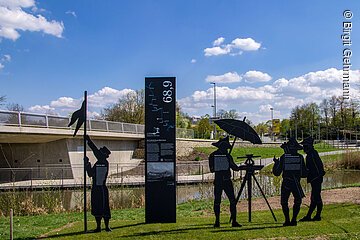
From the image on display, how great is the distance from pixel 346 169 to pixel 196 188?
51.0 ft

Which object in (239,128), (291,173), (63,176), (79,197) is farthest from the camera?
(63,176)

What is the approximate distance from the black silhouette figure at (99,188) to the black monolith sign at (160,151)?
56.6 inches

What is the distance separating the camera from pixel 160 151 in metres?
11.5

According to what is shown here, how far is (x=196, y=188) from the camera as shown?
81.7 feet

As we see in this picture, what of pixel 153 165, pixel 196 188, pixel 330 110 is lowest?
pixel 196 188

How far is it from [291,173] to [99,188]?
5004mm

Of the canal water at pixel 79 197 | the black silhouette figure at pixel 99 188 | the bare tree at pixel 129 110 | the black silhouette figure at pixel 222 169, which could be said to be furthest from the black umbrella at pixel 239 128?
the bare tree at pixel 129 110

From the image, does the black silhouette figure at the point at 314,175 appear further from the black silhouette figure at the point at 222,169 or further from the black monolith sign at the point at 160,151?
the black monolith sign at the point at 160,151

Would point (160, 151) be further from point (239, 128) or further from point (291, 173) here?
point (291, 173)

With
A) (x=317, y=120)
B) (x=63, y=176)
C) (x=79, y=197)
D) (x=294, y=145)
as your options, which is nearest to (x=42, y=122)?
(x=63, y=176)

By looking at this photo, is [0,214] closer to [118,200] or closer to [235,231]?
[118,200]

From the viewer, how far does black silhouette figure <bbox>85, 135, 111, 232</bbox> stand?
33.8ft

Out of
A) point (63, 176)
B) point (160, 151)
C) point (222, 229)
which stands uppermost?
point (160, 151)

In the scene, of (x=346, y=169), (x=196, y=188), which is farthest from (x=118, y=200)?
(x=346, y=169)
